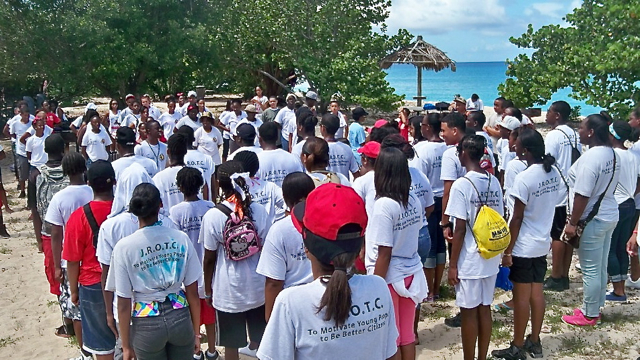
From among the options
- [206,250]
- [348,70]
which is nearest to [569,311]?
[206,250]

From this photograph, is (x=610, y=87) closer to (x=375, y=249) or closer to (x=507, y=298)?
(x=507, y=298)

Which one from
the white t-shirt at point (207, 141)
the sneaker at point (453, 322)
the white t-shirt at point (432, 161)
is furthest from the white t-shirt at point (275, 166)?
the white t-shirt at point (207, 141)

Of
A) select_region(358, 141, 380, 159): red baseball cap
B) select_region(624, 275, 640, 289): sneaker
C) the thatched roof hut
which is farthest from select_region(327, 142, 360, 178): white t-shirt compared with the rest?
the thatched roof hut

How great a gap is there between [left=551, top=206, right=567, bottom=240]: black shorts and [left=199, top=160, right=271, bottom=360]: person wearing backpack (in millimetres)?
3809

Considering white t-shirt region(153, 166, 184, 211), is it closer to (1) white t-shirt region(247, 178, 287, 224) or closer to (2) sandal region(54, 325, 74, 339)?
(1) white t-shirt region(247, 178, 287, 224)

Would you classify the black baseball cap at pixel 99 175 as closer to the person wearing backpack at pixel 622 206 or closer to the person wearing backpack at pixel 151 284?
the person wearing backpack at pixel 151 284

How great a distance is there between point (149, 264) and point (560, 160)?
5170 millimetres

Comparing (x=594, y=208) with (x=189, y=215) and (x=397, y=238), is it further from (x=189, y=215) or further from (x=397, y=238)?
(x=189, y=215)

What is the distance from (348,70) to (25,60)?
33.0ft

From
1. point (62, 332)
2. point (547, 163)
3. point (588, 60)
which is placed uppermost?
point (588, 60)

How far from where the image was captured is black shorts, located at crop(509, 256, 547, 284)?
5012 millimetres

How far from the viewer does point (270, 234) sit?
3648 mm

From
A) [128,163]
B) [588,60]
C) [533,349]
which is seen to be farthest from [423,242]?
[588,60]

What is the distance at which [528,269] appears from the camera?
5.03 metres
